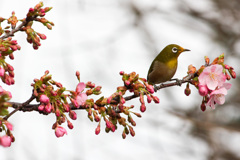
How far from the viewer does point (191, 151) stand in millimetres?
13148

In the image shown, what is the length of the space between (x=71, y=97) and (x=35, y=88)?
301 millimetres

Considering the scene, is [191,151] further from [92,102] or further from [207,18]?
[92,102]

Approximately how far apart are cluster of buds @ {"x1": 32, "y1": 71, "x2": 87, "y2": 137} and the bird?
2323 millimetres

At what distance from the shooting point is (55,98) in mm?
2912

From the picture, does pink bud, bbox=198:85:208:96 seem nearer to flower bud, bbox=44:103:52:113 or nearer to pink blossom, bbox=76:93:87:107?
pink blossom, bbox=76:93:87:107

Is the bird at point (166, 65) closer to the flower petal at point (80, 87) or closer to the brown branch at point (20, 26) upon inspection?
the flower petal at point (80, 87)

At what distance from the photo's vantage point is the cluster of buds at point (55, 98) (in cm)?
280

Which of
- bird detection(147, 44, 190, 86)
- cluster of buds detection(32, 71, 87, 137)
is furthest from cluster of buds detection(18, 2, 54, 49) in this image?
bird detection(147, 44, 190, 86)

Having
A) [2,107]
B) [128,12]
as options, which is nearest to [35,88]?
[2,107]

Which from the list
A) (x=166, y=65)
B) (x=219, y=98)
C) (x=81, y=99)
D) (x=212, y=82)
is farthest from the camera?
(x=166, y=65)

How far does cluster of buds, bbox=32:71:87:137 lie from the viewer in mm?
2802

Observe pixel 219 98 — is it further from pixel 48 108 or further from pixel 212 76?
pixel 48 108

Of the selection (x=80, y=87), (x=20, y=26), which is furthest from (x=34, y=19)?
(x=80, y=87)

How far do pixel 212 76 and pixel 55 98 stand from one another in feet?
4.18
